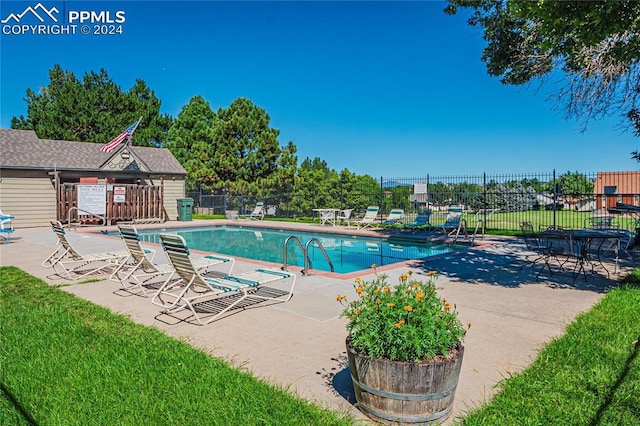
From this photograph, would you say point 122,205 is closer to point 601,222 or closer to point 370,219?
point 370,219

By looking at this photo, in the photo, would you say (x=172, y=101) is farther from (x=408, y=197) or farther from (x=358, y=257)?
(x=358, y=257)

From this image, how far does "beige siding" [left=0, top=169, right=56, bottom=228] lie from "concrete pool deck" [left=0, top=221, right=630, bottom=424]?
502 inches

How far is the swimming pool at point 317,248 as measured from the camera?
1116 cm

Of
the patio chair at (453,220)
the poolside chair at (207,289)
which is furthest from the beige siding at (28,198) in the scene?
the patio chair at (453,220)

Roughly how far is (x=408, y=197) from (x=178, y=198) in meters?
13.1

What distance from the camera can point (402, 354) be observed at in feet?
8.57

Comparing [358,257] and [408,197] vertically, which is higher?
[408,197]

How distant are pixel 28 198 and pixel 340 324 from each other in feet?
65.1

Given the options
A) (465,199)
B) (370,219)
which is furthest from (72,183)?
(465,199)

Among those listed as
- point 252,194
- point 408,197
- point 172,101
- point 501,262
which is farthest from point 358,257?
point 172,101

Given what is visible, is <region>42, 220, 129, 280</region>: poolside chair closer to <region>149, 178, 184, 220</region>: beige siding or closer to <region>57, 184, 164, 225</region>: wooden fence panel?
<region>57, 184, 164, 225</region>: wooden fence panel

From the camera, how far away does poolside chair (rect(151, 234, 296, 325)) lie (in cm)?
494

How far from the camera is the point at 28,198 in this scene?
749 inches

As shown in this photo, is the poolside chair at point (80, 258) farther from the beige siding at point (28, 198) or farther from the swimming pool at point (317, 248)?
the beige siding at point (28, 198)
